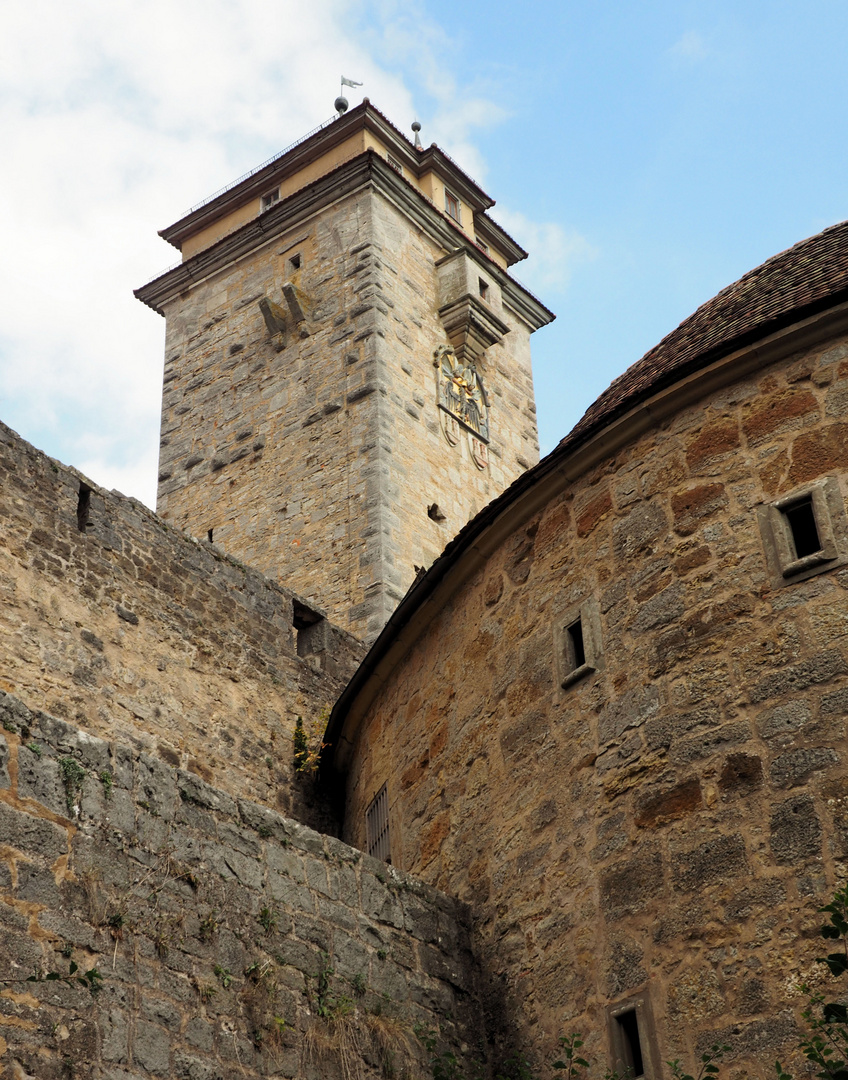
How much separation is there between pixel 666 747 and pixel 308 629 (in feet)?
20.3

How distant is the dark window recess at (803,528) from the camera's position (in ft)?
25.0

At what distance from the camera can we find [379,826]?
10594 mm

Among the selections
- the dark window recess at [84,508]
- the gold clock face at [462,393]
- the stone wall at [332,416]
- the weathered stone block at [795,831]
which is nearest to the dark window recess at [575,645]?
the weathered stone block at [795,831]

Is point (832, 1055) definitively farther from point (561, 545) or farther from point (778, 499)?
point (561, 545)

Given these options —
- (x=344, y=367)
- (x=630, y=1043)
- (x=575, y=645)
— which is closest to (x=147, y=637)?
(x=575, y=645)

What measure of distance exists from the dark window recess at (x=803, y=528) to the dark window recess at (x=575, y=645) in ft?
4.43

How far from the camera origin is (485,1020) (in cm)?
829

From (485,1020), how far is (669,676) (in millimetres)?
2203

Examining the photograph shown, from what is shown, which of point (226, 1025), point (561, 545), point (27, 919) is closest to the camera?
point (27, 919)

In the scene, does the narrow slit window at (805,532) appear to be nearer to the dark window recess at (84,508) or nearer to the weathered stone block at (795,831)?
the weathered stone block at (795,831)

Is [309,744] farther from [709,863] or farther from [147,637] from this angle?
[709,863]

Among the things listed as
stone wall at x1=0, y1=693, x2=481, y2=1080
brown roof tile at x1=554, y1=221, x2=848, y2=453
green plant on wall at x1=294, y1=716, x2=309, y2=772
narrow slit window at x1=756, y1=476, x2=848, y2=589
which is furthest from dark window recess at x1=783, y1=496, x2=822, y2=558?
green plant on wall at x1=294, y1=716, x2=309, y2=772

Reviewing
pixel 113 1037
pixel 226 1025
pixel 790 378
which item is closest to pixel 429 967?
pixel 226 1025

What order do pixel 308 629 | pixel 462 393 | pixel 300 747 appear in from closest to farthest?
pixel 300 747
pixel 308 629
pixel 462 393
